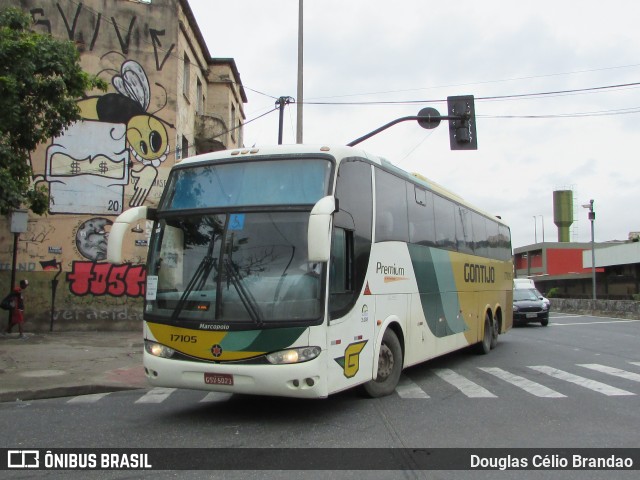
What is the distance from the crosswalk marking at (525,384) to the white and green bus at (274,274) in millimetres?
2216

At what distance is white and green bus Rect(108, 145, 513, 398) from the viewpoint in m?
6.21

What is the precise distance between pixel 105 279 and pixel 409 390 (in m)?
12.4

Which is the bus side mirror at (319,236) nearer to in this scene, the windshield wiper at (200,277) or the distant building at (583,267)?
the windshield wiper at (200,277)

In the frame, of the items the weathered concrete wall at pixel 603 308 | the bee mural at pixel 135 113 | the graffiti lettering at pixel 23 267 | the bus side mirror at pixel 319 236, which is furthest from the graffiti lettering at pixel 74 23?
the weathered concrete wall at pixel 603 308

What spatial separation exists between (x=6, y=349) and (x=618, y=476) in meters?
12.7

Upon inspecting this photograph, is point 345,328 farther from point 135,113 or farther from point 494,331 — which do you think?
point 135,113

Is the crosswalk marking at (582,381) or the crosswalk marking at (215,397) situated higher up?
the crosswalk marking at (582,381)

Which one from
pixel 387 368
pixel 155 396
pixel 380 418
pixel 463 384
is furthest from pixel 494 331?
pixel 155 396

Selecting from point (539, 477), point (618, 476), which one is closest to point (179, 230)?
point (539, 477)

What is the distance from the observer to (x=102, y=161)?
18.4 meters

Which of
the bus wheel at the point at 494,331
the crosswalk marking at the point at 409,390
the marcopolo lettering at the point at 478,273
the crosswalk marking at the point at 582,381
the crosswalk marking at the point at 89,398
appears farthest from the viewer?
the bus wheel at the point at 494,331

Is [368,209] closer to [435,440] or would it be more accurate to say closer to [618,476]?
[435,440]

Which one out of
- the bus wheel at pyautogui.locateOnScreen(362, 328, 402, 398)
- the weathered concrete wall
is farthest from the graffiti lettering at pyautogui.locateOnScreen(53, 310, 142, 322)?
the weathered concrete wall

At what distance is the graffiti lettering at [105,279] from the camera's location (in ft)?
59.0
